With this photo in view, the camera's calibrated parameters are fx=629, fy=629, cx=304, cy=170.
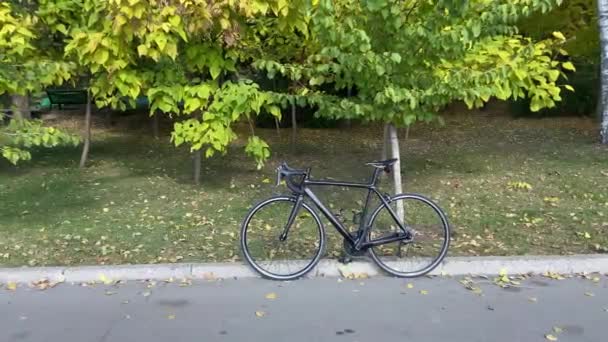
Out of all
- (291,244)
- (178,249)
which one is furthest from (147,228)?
(291,244)

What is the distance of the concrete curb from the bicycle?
0.40ft

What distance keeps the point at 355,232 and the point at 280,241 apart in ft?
2.10

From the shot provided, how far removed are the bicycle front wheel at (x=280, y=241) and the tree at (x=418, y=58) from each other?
1023 mm

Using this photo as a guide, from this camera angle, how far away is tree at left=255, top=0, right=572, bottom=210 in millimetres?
5164

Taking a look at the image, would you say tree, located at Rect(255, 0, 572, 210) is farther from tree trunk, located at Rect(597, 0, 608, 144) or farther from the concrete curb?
tree trunk, located at Rect(597, 0, 608, 144)

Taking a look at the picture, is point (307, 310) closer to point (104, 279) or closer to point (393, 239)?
point (393, 239)

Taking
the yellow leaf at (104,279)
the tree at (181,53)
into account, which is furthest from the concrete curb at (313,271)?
the tree at (181,53)

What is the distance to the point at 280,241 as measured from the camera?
523 cm

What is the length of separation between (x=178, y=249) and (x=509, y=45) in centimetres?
368

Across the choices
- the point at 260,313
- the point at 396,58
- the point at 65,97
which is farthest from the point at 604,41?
the point at 65,97

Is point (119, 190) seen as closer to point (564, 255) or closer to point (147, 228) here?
point (147, 228)

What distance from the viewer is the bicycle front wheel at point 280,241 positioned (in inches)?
195

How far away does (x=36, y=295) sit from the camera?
4688mm

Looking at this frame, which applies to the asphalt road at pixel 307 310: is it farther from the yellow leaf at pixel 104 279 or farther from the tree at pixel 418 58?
the tree at pixel 418 58
